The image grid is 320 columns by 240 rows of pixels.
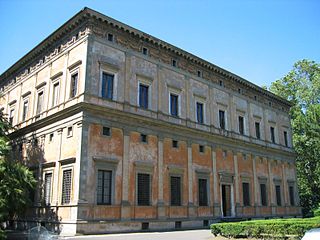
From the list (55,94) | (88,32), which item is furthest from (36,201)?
(88,32)

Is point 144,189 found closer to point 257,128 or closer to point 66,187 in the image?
point 66,187

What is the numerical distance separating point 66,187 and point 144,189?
517 cm

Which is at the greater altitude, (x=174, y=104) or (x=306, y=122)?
(x=306, y=122)

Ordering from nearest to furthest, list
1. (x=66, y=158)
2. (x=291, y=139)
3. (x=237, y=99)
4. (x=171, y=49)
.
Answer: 1. (x=66, y=158)
2. (x=171, y=49)
3. (x=237, y=99)
4. (x=291, y=139)

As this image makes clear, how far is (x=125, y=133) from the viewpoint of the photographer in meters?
22.7

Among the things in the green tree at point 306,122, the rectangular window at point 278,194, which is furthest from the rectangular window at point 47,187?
the green tree at point 306,122

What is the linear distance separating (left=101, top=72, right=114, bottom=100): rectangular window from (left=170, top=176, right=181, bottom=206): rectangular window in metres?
7.63

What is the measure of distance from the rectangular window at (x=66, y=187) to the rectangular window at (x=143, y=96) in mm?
7079

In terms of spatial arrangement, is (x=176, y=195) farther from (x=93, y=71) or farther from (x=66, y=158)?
(x=93, y=71)

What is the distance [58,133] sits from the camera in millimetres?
22719

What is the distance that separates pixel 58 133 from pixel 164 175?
26.0ft

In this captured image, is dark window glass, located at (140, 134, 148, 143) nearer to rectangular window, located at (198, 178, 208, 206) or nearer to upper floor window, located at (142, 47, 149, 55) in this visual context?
rectangular window, located at (198, 178, 208, 206)

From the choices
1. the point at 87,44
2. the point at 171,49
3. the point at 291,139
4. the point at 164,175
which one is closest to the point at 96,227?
the point at 164,175

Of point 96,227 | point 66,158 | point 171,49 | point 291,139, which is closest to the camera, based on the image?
point 96,227
